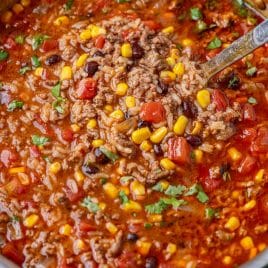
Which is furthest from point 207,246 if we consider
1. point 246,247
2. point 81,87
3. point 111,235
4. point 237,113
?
point 81,87

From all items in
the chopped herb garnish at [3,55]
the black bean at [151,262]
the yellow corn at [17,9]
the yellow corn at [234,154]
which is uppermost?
the yellow corn at [17,9]

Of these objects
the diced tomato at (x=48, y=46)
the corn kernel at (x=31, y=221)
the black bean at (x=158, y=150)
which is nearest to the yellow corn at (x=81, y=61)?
the diced tomato at (x=48, y=46)

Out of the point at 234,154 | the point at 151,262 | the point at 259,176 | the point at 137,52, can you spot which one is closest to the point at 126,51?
the point at 137,52

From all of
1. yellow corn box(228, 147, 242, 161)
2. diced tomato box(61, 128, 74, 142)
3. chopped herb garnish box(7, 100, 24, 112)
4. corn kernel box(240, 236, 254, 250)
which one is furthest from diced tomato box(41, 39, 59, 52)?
corn kernel box(240, 236, 254, 250)

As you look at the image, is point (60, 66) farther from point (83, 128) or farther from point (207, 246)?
point (207, 246)

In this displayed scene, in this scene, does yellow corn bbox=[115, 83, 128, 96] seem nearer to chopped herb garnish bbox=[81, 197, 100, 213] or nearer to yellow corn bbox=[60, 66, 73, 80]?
yellow corn bbox=[60, 66, 73, 80]

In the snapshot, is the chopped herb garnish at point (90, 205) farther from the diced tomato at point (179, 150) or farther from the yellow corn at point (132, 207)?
the diced tomato at point (179, 150)

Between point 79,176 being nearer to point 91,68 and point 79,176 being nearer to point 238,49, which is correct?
point 91,68
